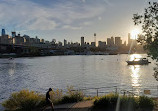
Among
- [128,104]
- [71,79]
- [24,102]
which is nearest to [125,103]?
[128,104]

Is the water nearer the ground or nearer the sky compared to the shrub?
nearer the ground

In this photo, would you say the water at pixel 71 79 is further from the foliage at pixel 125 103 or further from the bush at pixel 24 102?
the foliage at pixel 125 103

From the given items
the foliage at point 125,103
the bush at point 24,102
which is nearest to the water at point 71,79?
the bush at point 24,102

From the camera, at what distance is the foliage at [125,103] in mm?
13977

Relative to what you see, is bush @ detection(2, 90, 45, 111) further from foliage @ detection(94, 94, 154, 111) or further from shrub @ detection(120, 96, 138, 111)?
shrub @ detection(120, 96, 138, 111)

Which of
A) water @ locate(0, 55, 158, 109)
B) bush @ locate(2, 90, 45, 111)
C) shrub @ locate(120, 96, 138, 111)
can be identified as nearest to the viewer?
shrub @ locate(120, 96, 138, 111)

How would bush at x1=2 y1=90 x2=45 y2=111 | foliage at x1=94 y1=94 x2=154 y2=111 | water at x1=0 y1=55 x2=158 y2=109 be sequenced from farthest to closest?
water at x1=0 y1=55 x2=158 y2=109 < bush at x1=2 y1=90 x2=45 y2=111 < foliage at x1=94 y1=94 x2=154 y2=111

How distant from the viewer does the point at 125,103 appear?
1438 centimetres

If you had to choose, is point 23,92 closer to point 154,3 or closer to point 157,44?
point 157,44

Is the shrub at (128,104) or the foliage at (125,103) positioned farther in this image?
the foliage at (125,103)

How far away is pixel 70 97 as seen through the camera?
678 inches

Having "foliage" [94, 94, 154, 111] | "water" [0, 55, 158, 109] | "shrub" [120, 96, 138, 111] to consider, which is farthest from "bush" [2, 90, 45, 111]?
"water" [0, 55, 158, 109]

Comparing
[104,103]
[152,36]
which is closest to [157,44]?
[152,36]

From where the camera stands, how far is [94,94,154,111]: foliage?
45.9 ft
